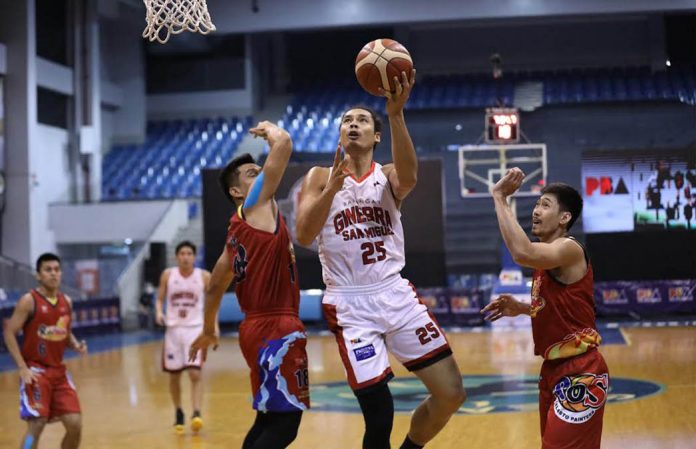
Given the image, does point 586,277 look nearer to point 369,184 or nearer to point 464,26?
point 369,184

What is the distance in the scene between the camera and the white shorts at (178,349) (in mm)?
9023

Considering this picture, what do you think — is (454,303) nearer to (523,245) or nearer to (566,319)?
(566,319)

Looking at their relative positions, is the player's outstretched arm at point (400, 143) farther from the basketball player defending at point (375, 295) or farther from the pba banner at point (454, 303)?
the pba banner at point (454, 303)

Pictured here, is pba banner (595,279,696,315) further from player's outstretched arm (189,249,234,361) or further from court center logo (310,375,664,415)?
player's outstretched arm (189,249,234,361)

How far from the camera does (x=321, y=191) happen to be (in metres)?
4.88

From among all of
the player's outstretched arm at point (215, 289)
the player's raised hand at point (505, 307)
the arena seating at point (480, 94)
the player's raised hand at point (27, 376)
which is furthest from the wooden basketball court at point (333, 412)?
the arena seating at point (480, 94)

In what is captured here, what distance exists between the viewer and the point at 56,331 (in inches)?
264

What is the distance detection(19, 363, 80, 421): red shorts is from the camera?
21.1 feet

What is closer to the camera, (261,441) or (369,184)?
(261,441)

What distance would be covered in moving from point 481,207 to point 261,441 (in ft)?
62.5

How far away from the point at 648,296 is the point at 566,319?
605 inches

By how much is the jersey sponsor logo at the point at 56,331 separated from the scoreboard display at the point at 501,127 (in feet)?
39.6

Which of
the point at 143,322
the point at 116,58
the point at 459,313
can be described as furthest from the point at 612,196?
the point at 116,58

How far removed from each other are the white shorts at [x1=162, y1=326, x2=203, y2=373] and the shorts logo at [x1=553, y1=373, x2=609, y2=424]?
4.94m
